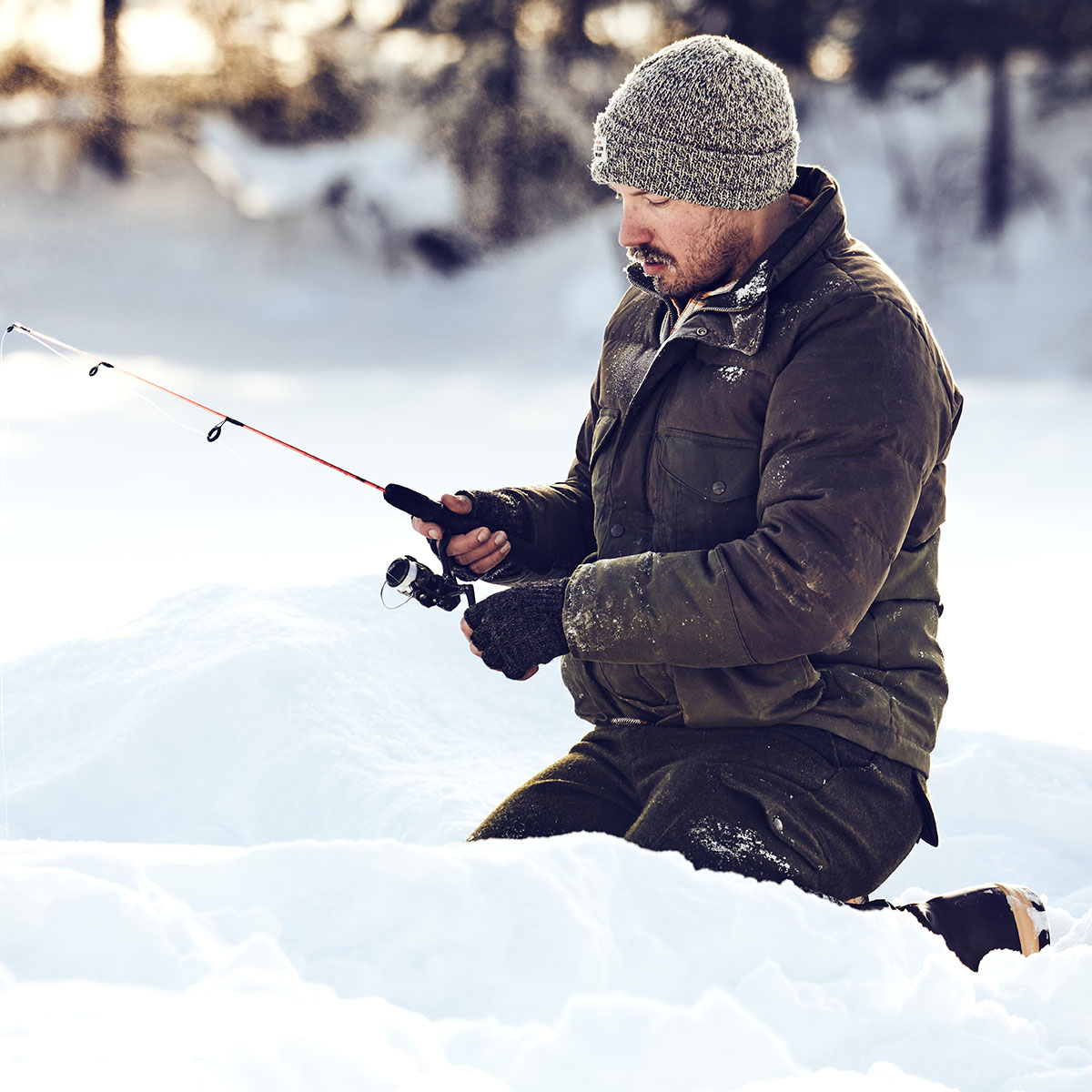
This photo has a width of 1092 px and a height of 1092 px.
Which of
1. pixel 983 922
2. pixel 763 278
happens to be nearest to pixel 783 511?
pixel 763 278

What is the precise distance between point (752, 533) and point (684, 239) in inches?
Result: 22.4

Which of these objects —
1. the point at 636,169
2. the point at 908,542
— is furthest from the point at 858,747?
the point at 636,169

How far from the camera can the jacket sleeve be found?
2014mm

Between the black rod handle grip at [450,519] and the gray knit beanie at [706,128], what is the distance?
774 millimetres

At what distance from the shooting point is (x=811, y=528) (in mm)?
2006

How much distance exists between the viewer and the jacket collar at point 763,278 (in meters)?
2.18

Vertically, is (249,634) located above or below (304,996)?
below

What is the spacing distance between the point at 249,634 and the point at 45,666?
78cm

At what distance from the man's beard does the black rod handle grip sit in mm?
647

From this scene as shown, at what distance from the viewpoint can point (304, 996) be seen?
1509mm

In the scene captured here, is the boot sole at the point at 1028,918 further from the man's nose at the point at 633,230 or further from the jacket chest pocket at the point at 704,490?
the man's nose at the point at 633,230

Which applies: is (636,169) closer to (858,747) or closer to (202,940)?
(858,747)

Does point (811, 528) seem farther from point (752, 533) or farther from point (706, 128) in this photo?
point (706, 128)

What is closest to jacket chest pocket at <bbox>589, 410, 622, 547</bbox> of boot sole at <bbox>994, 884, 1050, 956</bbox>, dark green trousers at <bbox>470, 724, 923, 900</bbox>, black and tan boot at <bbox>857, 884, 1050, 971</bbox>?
dark green trousers at <bbox>470, 724, 923, 900</bbox>
